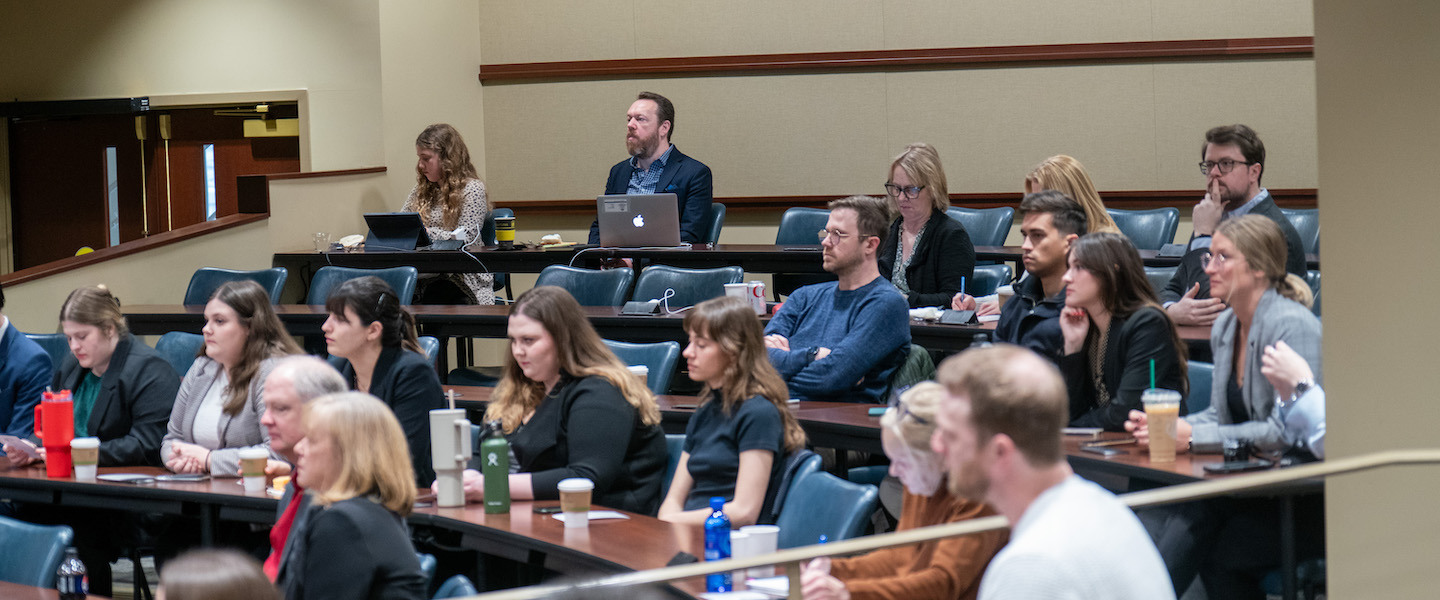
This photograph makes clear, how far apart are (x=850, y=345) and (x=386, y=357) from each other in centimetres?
143

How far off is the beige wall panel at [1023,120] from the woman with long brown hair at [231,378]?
16.3ft

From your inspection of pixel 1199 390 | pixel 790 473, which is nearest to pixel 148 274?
pixel 790 473

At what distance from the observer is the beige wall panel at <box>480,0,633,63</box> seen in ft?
30.1

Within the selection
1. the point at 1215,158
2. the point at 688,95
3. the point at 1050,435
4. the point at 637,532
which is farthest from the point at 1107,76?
the point at 1050,435

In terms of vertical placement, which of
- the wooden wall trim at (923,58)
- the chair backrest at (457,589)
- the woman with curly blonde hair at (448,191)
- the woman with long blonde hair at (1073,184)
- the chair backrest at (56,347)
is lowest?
the chair backrest at (457,589)

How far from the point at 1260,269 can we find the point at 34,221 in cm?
866

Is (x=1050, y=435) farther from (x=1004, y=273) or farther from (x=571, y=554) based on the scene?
(x=1004, y=273)

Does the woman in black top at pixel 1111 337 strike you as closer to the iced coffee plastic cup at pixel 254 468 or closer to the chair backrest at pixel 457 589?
the chair backrest at pixel 457 589

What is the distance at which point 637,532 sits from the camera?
3.36 metres

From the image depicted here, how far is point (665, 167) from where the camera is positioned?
762cm

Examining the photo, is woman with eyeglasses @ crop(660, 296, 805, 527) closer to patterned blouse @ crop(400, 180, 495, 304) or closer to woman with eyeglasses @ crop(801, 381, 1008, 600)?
woman with eyeglasses @ crop(801, 381, 1008, 600)

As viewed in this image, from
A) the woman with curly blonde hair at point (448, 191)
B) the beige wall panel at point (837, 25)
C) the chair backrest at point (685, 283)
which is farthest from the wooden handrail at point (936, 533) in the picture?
the beige wall panel at point (837, 25)

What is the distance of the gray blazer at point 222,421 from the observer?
4.27m

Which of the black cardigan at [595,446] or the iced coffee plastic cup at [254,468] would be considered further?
the iced coffee plastic cup at [254,468]
